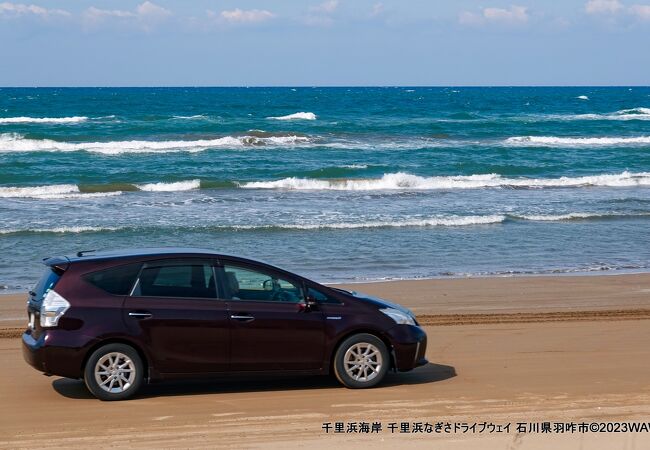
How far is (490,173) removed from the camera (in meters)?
33.9

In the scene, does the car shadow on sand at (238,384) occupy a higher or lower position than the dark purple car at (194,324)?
lower

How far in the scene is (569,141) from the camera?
48.1 metres

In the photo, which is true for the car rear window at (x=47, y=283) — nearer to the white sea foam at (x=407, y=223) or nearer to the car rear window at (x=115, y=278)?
the car rear window at (x=115, y=278)

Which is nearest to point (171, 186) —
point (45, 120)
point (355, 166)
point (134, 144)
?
point (355, 166)

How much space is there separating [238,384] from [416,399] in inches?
66.0

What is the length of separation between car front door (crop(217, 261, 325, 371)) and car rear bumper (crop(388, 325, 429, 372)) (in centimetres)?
69

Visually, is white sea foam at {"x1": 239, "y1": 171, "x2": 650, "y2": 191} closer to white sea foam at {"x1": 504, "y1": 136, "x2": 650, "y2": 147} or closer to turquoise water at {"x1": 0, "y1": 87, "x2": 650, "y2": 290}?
turquoise water at {"x1": 0, "y1": 87, "x2": 650, "y2": 290}

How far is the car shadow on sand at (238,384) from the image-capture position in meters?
8.20

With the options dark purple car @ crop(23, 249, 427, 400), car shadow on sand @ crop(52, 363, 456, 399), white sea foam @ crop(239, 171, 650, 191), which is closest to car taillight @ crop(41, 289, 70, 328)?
dark purple car @ crop(23, 249, 427, 400)

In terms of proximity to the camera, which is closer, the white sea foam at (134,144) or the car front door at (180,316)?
the car front door at (180,316)

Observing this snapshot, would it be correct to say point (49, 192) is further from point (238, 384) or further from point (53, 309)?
point (53, 309)

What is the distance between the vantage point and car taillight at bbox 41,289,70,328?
25.3ft

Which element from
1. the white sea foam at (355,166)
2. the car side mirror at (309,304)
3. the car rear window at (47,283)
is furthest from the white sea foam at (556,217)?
the car rear window at (47,283)

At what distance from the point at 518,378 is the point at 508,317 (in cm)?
327
